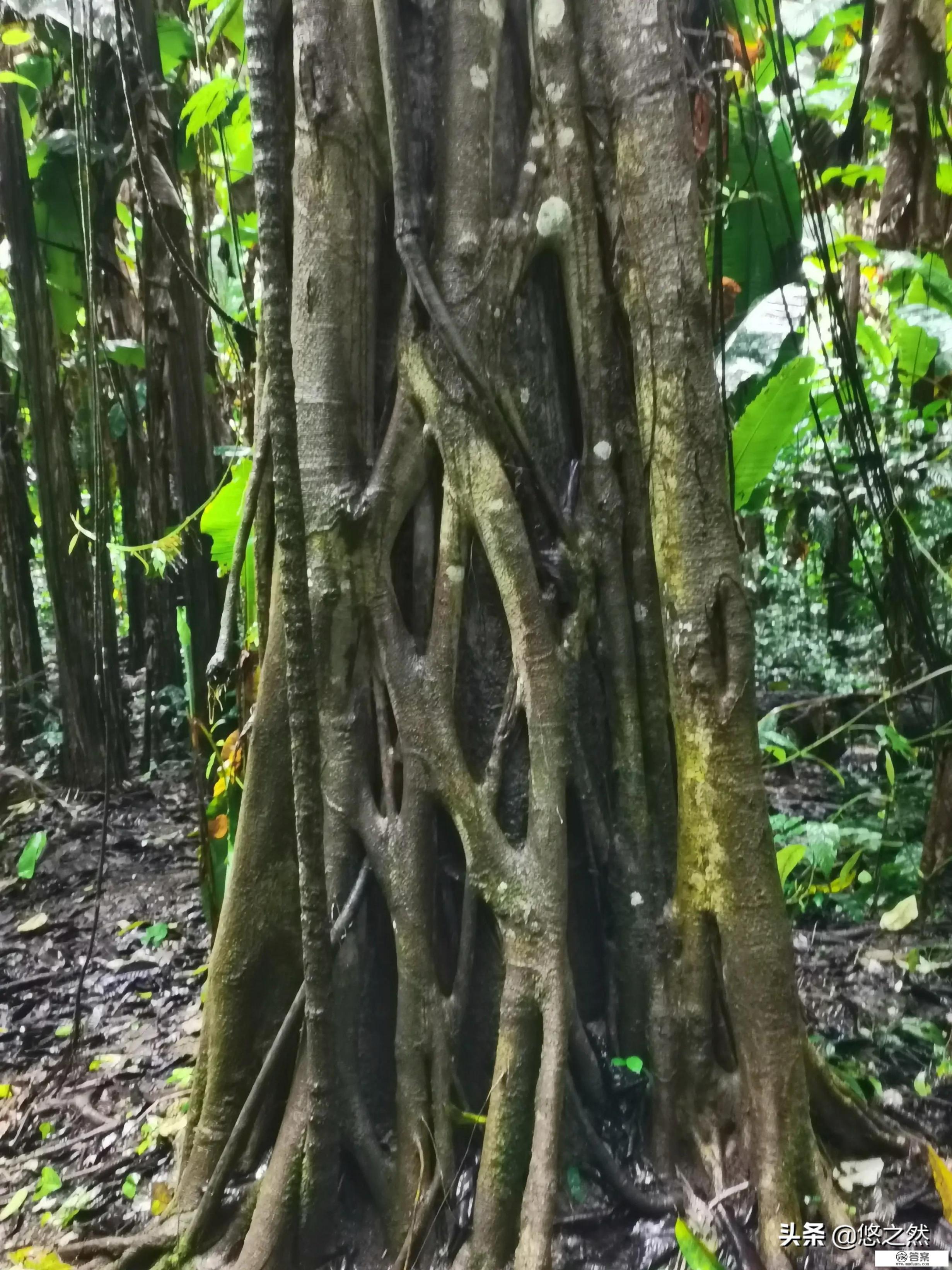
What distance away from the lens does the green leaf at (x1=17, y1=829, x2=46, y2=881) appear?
426cm

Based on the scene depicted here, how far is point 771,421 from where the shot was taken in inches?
112

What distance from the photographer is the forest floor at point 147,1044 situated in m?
1.96

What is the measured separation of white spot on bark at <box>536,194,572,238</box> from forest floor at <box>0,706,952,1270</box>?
2.00 m

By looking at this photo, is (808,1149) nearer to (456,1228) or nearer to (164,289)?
(456,1228)

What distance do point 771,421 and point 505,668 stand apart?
131cm

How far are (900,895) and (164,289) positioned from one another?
4.46 m

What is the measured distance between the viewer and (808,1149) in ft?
6.05

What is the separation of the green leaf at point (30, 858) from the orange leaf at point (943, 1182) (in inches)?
148

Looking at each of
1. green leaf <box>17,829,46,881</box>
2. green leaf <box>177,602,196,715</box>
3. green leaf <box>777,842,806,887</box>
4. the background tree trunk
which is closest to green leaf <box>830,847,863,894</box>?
green leaf <box>777,842,806,887</box>

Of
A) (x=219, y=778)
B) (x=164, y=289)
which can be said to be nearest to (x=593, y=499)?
(x=219, y=778)

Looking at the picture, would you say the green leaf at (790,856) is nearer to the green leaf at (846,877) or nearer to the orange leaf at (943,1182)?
the green leaf at (846,877)

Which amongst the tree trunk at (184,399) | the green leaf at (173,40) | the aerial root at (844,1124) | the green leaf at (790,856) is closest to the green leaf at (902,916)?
the green leaf at (790,856)

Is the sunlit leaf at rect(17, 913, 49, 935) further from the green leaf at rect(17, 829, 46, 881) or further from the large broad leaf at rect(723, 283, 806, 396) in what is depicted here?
the large broad leaf at rect(723, 283, 806, 396)

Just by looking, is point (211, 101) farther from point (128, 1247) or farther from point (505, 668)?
point (128, 1247)
